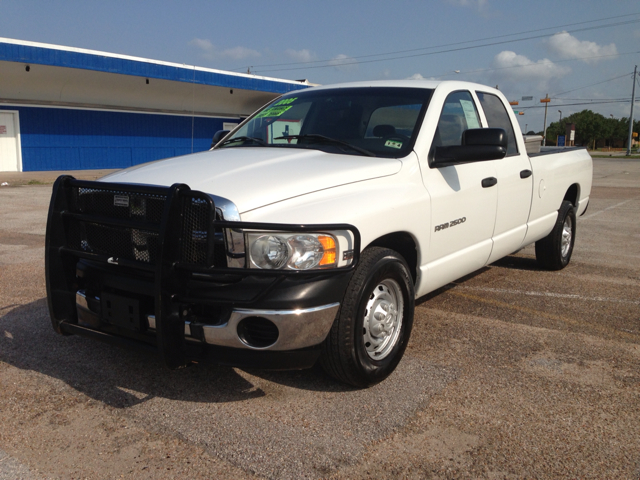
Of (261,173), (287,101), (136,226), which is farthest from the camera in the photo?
(287,101)

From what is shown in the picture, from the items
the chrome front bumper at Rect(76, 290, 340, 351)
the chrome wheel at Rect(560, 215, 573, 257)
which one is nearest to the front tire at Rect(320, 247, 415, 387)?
the chrome front bumper at Rect(76, 290, 340, 351)

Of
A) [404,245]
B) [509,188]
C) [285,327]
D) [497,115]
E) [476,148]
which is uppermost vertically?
[497,115]

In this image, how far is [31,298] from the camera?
5.36 metres

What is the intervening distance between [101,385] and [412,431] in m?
1.86

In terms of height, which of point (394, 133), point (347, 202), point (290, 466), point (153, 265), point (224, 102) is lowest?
point (290, 466)

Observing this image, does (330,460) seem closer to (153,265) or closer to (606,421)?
(153,265)

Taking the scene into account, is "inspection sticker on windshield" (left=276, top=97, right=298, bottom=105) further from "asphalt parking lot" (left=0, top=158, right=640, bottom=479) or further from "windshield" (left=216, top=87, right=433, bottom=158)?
"asphalt parking lot" (left=0, top=158, right=640, bottom=479)

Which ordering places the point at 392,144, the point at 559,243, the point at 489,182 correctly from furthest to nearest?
1. the point at 559,243
2. the point at 489,182
3. the point at 392,144

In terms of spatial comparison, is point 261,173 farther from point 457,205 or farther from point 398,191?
point 457,205

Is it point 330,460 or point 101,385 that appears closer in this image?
point 330,460

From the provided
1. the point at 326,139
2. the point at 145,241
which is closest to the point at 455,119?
the point at 326,139

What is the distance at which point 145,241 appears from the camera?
321cm

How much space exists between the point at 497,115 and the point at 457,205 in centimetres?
148

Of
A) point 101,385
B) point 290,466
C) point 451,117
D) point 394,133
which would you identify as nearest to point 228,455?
point 290,466
